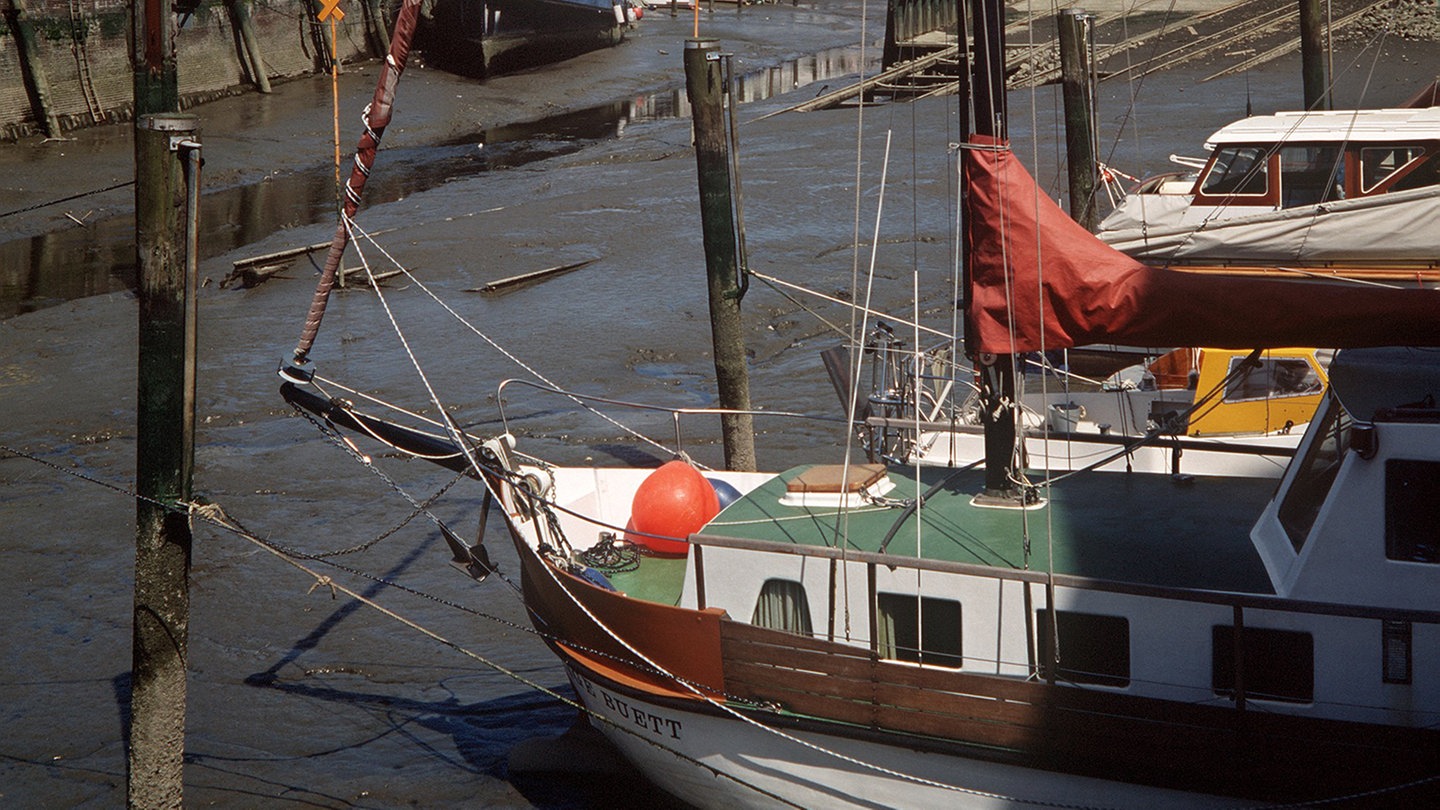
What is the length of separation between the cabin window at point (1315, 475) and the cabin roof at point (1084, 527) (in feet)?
1.17

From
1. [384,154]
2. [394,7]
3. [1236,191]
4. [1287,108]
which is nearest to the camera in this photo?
[1236,191]

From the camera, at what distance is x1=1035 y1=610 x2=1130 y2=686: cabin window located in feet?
27.3

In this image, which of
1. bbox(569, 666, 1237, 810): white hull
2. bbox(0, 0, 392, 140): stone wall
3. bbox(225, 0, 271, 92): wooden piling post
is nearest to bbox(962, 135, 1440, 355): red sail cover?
bbox(569, 666, 1237, 810): white hull

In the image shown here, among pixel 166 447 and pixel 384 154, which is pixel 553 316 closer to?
pixel 166 447

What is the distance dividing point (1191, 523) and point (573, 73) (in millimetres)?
41172

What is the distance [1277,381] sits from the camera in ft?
44.3

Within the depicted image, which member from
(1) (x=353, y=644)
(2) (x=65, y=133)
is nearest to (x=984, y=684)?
(1) (x=353, y=644)

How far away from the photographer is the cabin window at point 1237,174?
16562 millimetres

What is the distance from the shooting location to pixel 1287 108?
3344 cm

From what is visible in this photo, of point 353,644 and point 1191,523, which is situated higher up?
point 1191,523

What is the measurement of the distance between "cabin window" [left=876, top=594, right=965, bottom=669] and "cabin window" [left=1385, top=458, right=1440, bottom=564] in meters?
2.52

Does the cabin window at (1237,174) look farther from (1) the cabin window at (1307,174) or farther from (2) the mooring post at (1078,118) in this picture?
(2) the mooring post at (1078,118)

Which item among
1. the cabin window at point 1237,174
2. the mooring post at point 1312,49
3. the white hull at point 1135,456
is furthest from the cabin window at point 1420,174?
the mooring post at point 1312,49

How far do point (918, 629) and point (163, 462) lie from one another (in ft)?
16.6
